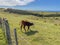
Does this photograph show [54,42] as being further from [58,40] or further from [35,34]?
[35,34]

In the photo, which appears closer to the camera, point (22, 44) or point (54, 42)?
point (22, 44)

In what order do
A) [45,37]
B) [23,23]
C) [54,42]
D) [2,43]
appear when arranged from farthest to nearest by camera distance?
1. [23,23]
2. [45,37]
3. [54,42]
4. [2,43]

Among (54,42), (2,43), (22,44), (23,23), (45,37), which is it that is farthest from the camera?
(23,23)

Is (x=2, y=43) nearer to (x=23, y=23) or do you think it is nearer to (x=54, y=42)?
(x=54, y=42)

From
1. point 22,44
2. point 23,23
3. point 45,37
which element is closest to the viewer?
point 22,44

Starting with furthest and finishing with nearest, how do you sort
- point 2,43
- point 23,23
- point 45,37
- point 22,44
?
point 23,23, point 45,37, point 22,44, point 2,43

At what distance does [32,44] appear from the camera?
20.0 meters

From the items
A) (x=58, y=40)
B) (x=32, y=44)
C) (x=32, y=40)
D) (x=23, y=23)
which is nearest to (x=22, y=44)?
(x=32, y=44)

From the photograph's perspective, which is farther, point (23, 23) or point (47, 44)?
point (23, 23)

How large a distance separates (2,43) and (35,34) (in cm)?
729

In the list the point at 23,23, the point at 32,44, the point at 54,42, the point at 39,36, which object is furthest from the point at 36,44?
the point at 23,23

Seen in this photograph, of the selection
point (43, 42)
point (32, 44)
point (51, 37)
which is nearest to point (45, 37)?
point (51, 37)

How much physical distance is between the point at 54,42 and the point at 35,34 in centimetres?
388

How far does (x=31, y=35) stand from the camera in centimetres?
2388
